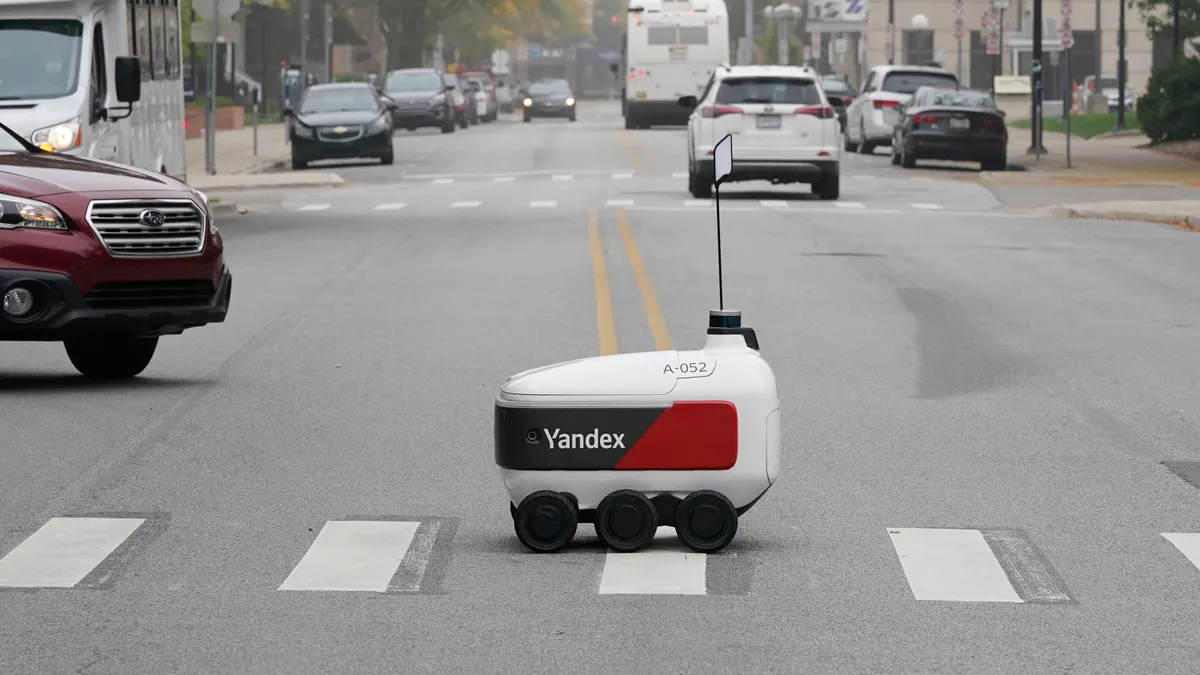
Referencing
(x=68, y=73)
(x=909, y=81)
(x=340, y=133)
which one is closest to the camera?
(x=68, y=73)

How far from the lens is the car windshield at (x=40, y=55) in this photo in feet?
65.6

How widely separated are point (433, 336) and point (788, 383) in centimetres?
304

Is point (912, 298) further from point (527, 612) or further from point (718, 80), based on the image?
point (718, 80)

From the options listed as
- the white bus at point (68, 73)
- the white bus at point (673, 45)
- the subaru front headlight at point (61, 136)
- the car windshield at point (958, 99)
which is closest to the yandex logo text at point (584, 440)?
the white bus at point (68, 73)

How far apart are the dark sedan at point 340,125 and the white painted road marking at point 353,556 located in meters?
32.7

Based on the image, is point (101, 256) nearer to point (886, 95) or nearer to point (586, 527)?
point (586, 527)

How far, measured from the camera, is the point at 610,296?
1666 cm

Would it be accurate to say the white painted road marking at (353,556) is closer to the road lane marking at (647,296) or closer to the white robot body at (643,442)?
the white robot body at (643,442)

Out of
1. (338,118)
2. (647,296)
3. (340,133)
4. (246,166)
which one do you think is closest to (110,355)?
(647,296)

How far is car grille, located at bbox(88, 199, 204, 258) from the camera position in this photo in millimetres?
11727

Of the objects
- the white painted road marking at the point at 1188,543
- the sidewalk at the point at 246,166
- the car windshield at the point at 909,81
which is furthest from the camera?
the car windshield at the point at 909,81

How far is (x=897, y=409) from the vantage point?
36.3 ft

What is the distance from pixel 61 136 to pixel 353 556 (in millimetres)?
12919

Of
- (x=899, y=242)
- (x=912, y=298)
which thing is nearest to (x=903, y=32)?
(x=899, y=242)
